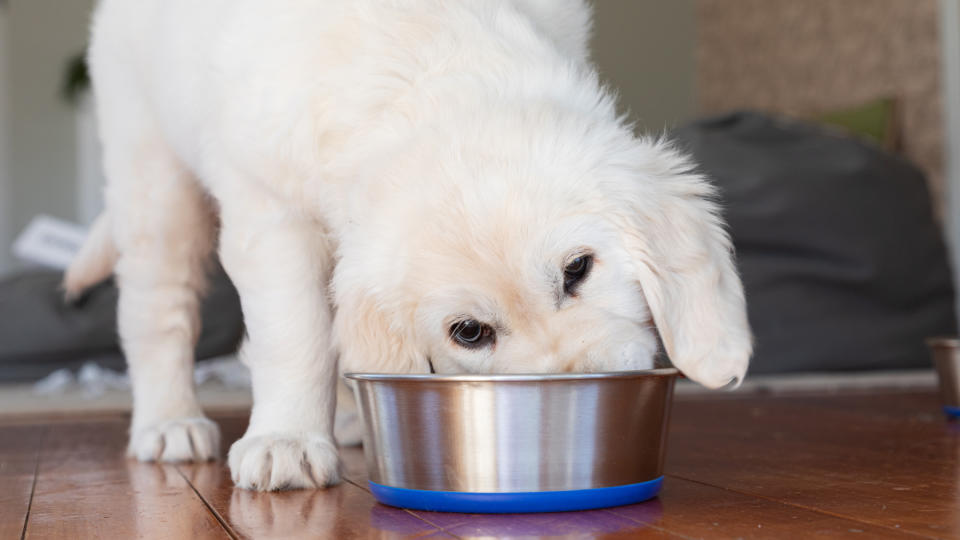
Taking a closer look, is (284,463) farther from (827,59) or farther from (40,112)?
(40,112)

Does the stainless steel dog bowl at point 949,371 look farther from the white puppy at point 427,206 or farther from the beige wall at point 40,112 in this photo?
the beige wall at point 40,112

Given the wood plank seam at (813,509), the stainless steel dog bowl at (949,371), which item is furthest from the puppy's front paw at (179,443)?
the stainless steel dog bowl at (949,371)

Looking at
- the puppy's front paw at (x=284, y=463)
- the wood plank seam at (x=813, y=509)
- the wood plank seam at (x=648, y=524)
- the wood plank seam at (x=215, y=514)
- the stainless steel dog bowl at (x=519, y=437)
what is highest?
the stainless steel dog bowl at (x=519, y=437)

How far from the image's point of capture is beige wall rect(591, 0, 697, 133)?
8703 millimetres

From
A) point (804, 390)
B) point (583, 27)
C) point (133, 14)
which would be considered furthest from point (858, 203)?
point (133, 14)

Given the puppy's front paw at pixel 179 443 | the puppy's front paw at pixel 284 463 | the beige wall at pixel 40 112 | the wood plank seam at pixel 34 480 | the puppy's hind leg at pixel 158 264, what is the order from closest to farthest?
the wood plank seam at pixel 34 480, the puppy's front paw at pixel 284 463, the puppy's front paw at pixel 179 443, the puppy's hind leg at pixel 158 264, the beige wall at pixel 40 112

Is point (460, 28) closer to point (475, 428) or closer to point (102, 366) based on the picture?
point (475, 428)

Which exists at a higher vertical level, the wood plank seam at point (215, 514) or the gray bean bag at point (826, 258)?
the gray bean bag at point (826, 258)

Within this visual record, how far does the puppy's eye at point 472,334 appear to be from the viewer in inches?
59.1

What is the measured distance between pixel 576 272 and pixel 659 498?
34cm

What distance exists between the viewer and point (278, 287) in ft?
6.04

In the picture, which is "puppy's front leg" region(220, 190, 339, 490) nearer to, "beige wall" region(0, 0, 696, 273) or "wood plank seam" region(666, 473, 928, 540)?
"wood plank seam" region(666, 473, 928, 540)

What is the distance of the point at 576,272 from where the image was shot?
4.94 feet

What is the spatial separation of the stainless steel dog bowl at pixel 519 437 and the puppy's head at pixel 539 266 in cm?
8
